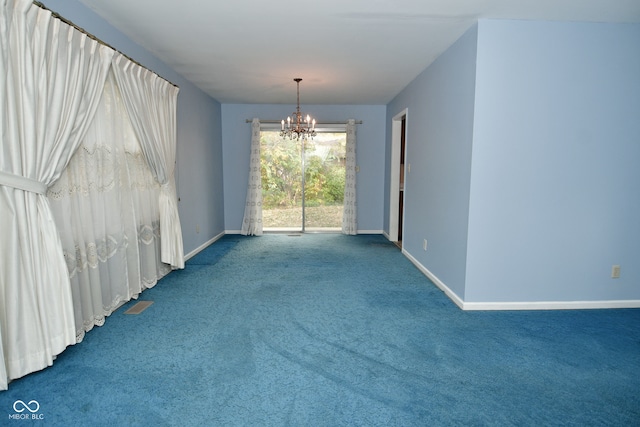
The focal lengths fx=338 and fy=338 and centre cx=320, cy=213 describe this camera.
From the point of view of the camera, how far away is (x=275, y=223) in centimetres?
695

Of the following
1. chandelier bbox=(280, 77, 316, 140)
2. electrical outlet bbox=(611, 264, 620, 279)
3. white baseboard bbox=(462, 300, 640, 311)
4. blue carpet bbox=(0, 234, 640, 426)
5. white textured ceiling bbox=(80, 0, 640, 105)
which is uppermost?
white textured ceiling bbox=(80, 0, 640, 105)

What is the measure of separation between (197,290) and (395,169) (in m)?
→ 4.00

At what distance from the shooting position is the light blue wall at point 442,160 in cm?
308

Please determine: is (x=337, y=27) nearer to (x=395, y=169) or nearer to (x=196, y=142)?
(x=196, y=142)

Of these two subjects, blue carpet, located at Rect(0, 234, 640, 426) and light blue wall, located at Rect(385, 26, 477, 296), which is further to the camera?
light blue wall, located at Rect(385, 26, 477, 296)

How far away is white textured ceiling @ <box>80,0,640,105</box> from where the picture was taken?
2.60 metres

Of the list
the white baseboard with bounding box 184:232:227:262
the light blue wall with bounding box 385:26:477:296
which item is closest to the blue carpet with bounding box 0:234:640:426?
the light blue wall with bounding box 385:26:477:296

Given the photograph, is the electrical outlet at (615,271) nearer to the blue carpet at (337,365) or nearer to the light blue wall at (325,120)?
the blue carpet at (337,365)

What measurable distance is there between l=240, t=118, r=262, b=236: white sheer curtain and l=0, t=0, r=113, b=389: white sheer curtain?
4.11 meters

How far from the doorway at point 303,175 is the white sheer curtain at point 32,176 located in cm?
441

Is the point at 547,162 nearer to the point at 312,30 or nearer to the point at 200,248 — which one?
the point at 312,30

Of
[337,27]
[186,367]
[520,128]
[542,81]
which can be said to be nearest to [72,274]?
[186,367]

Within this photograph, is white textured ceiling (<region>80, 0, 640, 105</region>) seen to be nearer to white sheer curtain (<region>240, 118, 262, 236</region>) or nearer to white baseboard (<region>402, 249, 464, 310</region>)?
white sheer curtain (<region>240, 118, 262, 236</region>)

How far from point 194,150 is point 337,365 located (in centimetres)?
401
